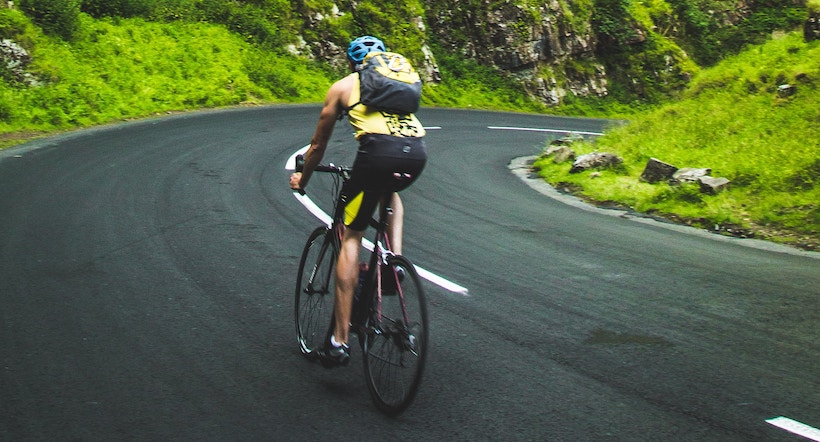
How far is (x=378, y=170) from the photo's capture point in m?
4.29

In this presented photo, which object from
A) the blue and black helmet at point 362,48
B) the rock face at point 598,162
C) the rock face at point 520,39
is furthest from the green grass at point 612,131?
the blue and black helmet at point 362,48

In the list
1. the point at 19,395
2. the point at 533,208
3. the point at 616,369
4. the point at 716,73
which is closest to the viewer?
the point at 19,395

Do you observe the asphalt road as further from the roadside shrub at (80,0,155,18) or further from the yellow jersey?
the roadside shrub at (80,0,155,18)

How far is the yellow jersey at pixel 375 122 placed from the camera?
14.1ft

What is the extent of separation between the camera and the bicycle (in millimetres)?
4098

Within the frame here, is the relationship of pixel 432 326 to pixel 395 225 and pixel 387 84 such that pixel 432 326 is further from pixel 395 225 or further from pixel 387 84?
pixel 387 84

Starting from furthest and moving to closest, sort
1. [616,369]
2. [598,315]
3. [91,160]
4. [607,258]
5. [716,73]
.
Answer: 1. [716,73]
2. [91,160]
3. [607,258]
4. [598,315]
5. [616,369]

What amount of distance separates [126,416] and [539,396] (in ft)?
7.71

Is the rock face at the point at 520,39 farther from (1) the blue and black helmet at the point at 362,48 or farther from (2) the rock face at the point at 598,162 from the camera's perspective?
(1) the blue and black helmet at the point at 362,48

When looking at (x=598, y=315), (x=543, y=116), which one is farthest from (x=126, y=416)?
(x=543, y=116)

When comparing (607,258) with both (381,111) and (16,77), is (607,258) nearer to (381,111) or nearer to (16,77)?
(381,111)

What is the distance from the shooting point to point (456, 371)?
16.1ft

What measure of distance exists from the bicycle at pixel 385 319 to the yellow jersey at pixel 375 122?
40 centimetres

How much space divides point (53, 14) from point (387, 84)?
60.9 ft
